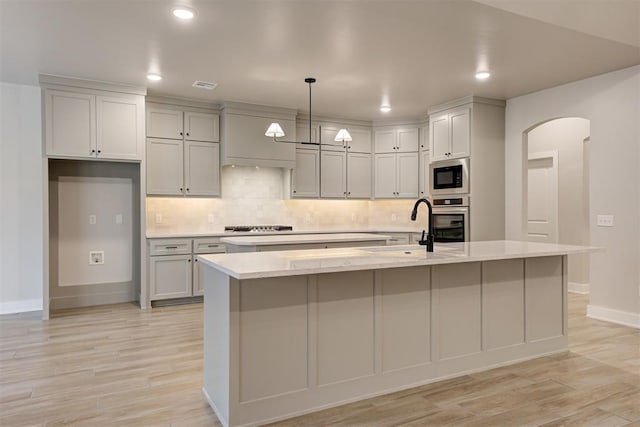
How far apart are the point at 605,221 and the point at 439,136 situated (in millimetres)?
2271

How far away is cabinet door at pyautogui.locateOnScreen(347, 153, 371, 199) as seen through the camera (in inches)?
268

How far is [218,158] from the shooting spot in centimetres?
576

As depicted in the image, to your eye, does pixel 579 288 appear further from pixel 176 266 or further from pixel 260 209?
pixel 176 266

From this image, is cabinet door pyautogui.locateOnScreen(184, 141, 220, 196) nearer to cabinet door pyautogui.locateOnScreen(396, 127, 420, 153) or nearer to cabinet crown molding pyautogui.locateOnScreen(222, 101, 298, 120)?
cabinet crown molding pyautogui.locateOnScreen(222, 101, 298, 120)

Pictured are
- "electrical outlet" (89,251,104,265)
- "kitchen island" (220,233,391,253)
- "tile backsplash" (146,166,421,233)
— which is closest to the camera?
"kitchen island" (220,233,391,253)

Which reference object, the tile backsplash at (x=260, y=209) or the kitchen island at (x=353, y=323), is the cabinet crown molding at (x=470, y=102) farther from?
the kitchen island at (x=353, y=323)

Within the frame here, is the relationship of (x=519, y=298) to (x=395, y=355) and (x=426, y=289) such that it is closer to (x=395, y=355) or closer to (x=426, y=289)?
(x=426, y=289)

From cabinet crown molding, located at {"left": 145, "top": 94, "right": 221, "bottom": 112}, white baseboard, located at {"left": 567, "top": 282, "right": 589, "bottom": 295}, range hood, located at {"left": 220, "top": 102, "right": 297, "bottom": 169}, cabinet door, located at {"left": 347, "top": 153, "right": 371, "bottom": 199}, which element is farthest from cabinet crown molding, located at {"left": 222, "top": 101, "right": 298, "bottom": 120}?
white baseboard, located at {"left": 567, "top": 282, "right": 589, "bottom": 295}

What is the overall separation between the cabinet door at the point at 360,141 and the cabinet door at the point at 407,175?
521 mm

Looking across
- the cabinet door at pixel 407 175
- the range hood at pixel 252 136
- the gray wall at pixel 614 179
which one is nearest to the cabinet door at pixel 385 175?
the cabinet door at pixel 407 175

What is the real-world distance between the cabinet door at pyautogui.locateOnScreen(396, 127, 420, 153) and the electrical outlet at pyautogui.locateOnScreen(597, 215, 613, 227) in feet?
9.41

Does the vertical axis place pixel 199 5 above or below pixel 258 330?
above

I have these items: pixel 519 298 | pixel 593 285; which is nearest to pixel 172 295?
pixel 519 298

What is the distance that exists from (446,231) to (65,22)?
4.85 meters
